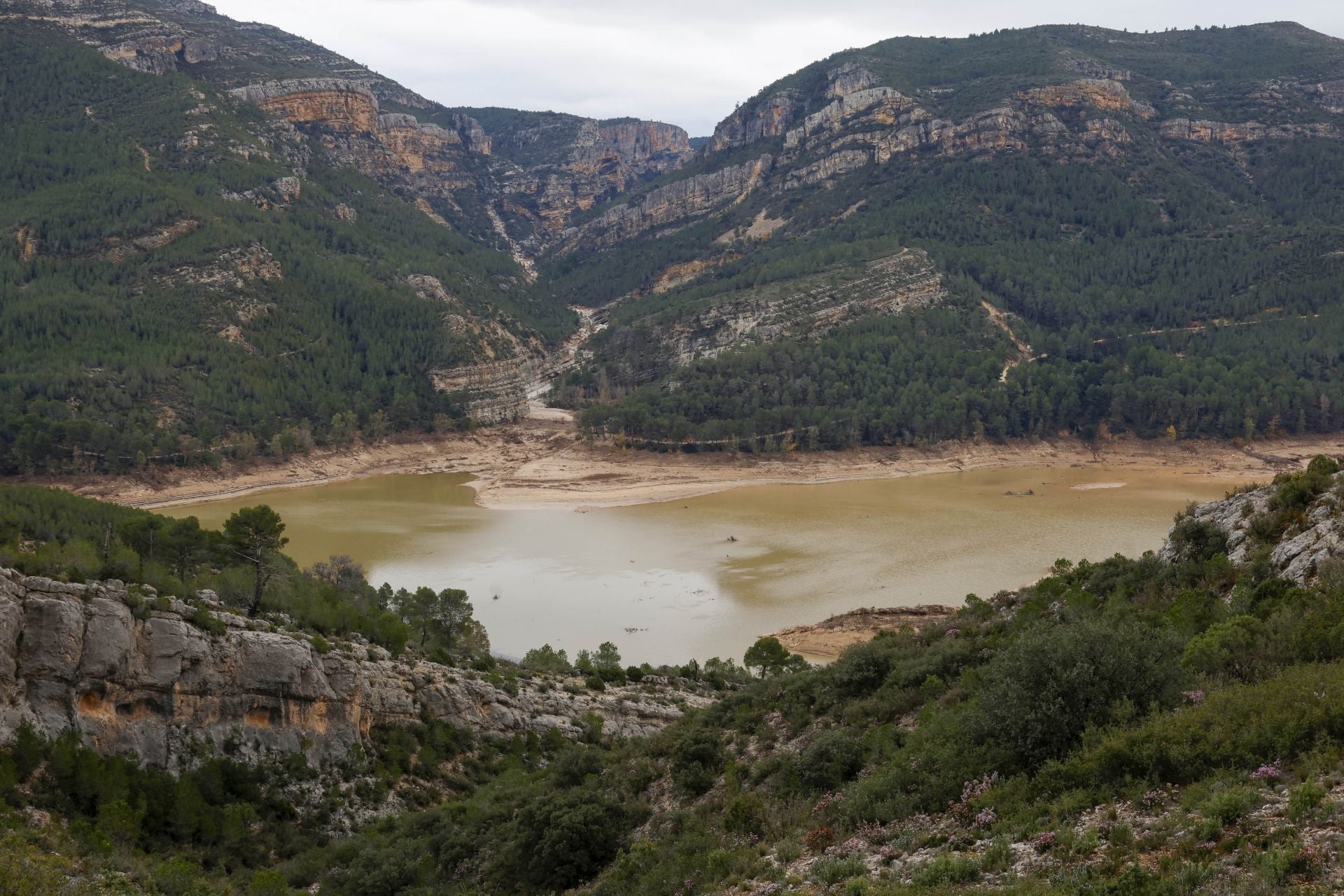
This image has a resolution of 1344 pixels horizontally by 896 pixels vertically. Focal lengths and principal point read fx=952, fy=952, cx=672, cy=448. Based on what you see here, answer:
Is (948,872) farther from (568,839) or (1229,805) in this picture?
(568,839)

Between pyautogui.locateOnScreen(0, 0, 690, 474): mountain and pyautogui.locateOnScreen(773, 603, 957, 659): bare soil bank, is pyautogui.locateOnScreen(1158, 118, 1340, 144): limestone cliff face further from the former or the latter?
pyautogui.locateOnScreen(773, 603, 957, 659): bare soil bank

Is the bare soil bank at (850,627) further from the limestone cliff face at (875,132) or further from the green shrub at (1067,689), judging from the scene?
the limestone cliff face at (875,132)

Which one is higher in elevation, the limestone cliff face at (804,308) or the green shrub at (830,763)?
the limestone cliff face at (804,308)

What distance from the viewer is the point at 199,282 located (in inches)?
3784

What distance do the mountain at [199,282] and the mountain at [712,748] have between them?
191ft

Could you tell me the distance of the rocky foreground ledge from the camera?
17.2 meters

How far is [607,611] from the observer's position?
44.7 meters

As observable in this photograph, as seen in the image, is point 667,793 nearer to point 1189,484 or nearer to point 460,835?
point 460,835

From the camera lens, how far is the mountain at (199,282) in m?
79.6

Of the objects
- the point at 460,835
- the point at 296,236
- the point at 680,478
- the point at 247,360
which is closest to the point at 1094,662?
the point at 460,835

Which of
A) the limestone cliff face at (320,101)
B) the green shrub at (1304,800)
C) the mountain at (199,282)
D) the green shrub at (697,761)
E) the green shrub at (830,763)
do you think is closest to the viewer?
the green shrub at (1304,800)

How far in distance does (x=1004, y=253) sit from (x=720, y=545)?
8330cm

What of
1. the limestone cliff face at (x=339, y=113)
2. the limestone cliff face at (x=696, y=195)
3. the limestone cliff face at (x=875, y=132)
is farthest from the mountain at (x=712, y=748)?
the limestone cliff face at (x=696, y=195)

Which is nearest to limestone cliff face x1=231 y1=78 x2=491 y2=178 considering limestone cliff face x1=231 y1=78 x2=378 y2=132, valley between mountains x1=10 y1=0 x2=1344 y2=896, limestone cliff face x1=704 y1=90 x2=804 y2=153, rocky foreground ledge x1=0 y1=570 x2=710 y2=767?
limestone cliff face x1=231 y1=78 x2=378 y2=132
